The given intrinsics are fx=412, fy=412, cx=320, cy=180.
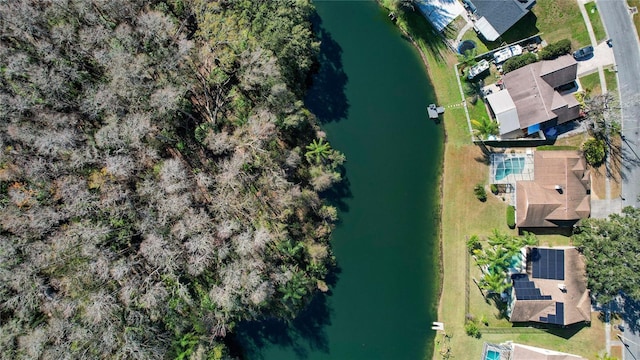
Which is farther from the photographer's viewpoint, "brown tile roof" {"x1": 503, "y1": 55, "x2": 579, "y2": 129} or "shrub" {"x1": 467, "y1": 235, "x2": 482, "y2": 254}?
"shrub" {"x1": 467, "y1": 235, "x2": 482, "y2": 254}

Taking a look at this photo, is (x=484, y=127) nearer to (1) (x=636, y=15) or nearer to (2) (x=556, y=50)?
(2) (x=556, y=50)

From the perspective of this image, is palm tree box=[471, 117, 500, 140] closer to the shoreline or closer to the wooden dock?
the shoreline

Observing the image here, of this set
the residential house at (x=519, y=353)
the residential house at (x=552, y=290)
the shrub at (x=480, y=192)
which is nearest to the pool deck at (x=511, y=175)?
the shrub at (x=480, y=192)

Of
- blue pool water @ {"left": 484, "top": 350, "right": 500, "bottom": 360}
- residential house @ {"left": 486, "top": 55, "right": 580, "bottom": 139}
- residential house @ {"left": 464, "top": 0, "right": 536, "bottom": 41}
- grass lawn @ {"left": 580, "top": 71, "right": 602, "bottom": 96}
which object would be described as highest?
residential house @ {"left": 464, "top": 0, "right": 536, "bottom": 41}

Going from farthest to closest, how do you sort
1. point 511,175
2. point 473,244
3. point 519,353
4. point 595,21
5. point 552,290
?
point 511,175
point 595,21
point 473,244
point 519,353
point 552,290

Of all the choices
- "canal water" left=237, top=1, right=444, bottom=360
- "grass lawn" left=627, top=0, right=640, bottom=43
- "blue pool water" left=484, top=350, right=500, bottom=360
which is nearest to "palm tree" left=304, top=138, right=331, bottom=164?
"canal water" left=237, top=1, right=444, bottom=360

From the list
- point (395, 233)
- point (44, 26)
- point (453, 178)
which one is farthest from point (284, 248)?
point (44, 26)

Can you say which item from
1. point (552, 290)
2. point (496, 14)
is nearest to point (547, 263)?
point (552, 290)
